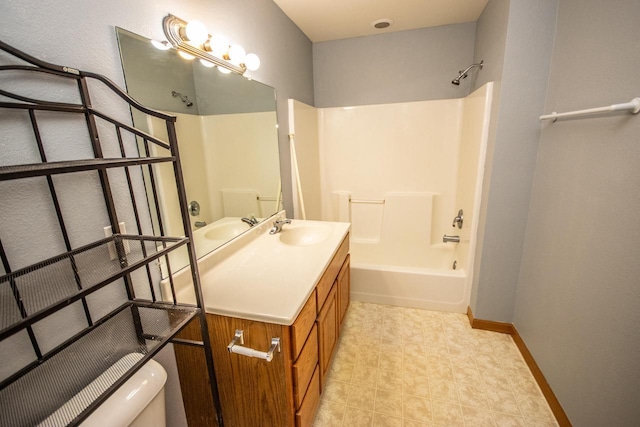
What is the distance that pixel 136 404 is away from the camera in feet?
2.40

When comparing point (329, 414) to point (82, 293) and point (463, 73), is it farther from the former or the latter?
point (463, 73)

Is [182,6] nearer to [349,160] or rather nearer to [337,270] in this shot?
[337,270]

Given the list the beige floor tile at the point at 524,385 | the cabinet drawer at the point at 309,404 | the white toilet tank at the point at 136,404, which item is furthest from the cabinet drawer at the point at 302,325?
the beige floor tile at the point at 524,385

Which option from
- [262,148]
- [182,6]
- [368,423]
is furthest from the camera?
[262,148]

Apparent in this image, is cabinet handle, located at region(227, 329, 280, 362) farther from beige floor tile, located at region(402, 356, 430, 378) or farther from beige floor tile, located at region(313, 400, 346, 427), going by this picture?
beige floor tile, located at region(402, 356, 430, 378)

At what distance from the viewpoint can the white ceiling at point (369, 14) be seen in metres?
1.92

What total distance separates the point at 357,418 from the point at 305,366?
564mm

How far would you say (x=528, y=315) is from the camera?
1.74 m

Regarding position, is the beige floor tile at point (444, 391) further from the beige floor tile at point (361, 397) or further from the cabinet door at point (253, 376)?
the cabinet door at point (253, 376)

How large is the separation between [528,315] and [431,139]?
162 cm

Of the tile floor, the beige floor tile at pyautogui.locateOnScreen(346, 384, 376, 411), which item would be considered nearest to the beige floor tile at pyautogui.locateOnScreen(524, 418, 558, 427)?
the tile floor

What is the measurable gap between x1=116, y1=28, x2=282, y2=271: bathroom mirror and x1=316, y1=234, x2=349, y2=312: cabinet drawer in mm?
556

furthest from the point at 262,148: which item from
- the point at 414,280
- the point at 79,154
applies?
the point at 414,280

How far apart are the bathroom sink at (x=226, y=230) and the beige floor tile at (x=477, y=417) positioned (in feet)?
5.05
